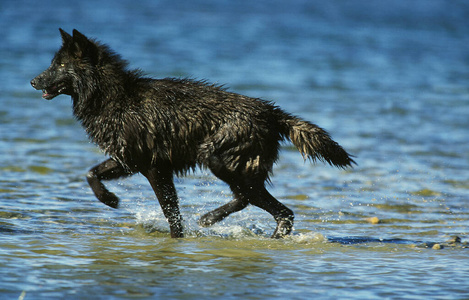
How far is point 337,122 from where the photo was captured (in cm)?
1341

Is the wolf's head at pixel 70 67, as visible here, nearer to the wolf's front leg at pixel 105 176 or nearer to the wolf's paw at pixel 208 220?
the wolf's front leg at pixel 105 176

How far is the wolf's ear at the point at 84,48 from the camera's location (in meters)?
6.49

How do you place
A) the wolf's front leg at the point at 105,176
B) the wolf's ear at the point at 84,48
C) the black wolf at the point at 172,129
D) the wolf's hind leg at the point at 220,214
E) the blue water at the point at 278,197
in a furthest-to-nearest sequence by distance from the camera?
the wolf's hind leg at the point at 220,214, the wolf's front leg at the point at 105,176, the wolf's ear at the point at 84,48, the black wolf at the point at 172,129, the blue water at the point at 278,197

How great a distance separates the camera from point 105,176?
22.2 ft

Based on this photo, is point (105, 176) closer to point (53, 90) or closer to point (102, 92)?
point (102, 92)

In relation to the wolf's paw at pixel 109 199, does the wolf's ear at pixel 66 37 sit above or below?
above

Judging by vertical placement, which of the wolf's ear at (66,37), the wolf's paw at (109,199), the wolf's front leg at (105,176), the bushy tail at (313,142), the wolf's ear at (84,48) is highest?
the wolf's ear at (66,37)

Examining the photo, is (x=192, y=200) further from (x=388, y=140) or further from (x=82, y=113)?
(x=388, y=140)

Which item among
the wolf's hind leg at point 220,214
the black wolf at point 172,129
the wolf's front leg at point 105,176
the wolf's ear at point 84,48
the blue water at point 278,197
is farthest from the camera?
the wolf's hind leg at point 220,214

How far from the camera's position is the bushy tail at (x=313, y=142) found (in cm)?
645

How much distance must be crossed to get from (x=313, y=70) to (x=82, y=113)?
47.5 ft

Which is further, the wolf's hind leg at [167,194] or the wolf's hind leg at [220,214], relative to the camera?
the wolf's hind leg at [220,214]

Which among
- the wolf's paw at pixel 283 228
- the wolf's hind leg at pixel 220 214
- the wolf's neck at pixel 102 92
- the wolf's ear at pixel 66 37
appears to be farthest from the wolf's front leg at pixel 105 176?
the wolf's paw at pixel 283 228

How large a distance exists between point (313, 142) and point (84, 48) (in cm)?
218
